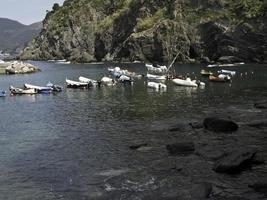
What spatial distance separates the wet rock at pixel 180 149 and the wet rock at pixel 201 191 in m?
10.9

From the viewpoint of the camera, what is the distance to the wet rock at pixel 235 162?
4050 cm

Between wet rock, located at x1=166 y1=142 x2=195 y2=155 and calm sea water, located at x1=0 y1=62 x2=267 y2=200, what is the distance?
123 inches

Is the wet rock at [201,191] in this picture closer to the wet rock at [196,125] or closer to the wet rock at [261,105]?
the wet rock at [196,125]

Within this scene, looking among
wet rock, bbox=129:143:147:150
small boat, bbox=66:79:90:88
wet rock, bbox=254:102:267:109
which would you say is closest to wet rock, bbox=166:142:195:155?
wet rock, bbox=129:143:147:150

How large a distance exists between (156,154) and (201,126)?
45.6 feet

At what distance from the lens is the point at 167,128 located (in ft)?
199

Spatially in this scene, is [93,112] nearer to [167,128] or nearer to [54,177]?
[167,128]

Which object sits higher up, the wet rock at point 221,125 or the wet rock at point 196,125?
the wet rock at point 221,125

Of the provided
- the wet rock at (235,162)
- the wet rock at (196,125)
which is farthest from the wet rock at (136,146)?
the wet rock at (235,162)

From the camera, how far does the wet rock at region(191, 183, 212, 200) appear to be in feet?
114

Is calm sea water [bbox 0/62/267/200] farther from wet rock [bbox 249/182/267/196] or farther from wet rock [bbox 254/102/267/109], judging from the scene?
wet rock [bbox 249/182/267/196]

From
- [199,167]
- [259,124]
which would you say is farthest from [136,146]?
[259,124]

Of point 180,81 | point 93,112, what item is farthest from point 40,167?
point 180,81

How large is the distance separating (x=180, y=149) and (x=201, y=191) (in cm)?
1271
